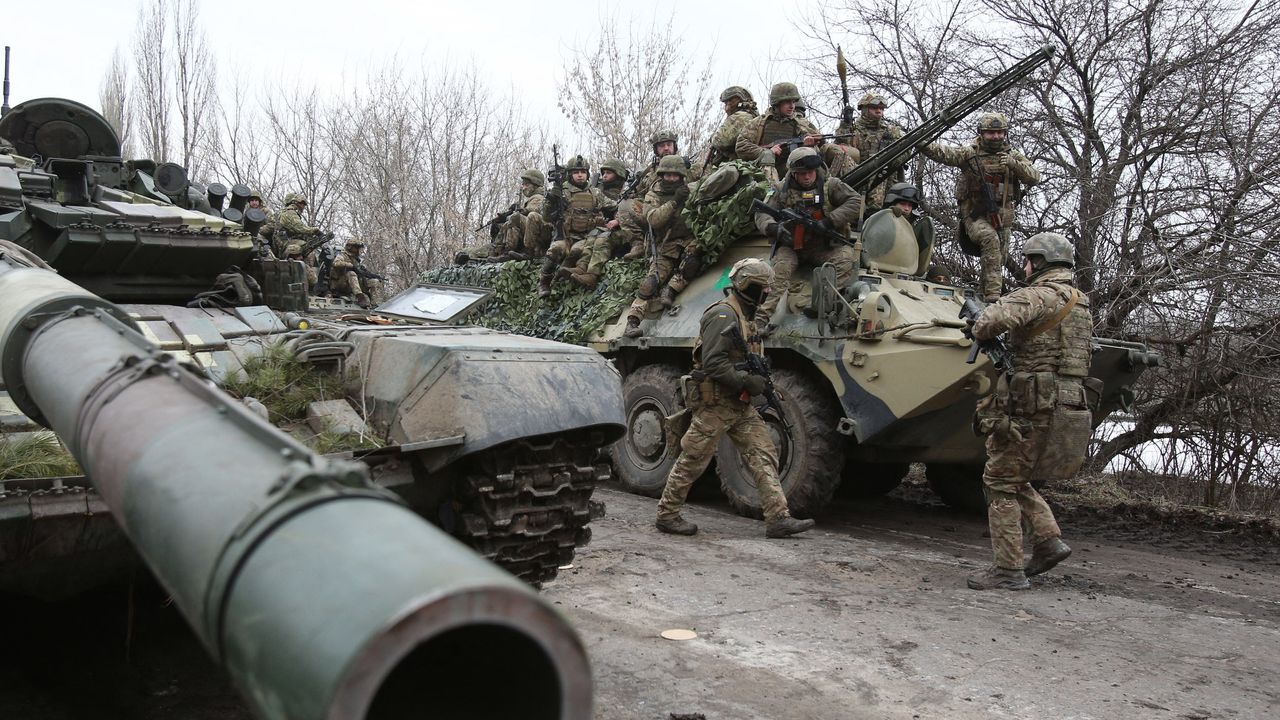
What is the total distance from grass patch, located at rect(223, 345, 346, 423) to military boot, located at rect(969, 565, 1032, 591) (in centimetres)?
386

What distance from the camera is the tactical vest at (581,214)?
11.6m

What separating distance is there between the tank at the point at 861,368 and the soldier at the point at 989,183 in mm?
349

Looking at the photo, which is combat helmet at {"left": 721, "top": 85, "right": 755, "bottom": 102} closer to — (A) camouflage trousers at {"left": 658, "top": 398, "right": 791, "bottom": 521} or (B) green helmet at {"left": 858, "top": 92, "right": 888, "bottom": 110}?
(B) green helmet at {"left": 858, "top": 92, "right": 888, "bottom": 110}

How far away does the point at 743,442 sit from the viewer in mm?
7465

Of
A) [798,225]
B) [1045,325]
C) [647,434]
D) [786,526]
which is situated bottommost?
[786,526]

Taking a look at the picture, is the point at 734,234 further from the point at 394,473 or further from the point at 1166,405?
the point at 394,473

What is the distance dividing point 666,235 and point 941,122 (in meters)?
2.53

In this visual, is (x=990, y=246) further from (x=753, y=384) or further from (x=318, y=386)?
(x=318, y=386)

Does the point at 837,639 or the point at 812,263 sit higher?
the point at 812,263

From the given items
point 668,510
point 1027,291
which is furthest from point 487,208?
point 1027,291

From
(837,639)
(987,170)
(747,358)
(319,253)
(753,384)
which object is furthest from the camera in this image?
(319,253)

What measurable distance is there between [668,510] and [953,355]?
2.23 m

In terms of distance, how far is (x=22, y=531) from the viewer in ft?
11.4

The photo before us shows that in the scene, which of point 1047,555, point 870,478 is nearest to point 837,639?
point 1047,555
